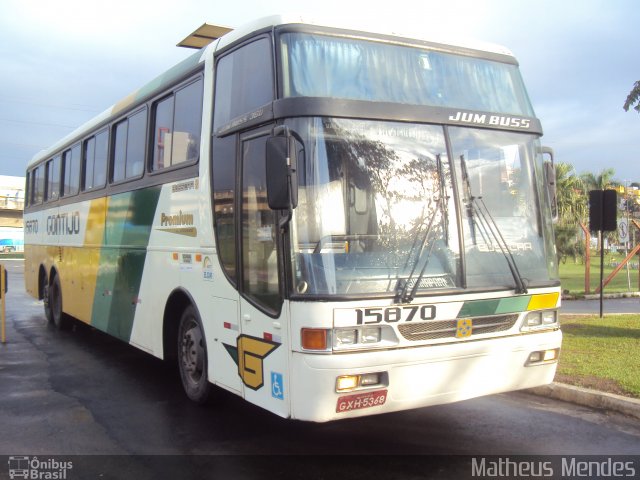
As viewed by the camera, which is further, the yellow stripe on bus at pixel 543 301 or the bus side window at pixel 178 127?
the bus side window at pixel 178 127

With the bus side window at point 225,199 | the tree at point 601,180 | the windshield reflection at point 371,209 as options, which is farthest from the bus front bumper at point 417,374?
the tree at point 601,180

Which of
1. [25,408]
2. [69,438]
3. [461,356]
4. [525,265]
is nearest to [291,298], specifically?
[461,356]

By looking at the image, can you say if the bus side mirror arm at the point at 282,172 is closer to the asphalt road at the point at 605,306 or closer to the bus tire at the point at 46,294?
the bus tire at the point at 46,294

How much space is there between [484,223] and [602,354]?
4529 millimetres

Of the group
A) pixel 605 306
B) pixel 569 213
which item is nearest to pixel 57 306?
pixel 605 306

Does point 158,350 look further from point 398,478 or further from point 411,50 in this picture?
point 411,50

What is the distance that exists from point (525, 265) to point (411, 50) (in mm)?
2097

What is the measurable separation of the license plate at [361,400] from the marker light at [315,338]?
41 cm

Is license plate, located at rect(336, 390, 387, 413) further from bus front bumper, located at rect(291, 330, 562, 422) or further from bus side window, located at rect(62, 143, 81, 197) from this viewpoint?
bus side window, located at rect(62, 143, 81, 197)

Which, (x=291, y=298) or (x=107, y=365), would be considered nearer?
(x=291, y=298)

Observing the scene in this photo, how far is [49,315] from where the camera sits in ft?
42.1

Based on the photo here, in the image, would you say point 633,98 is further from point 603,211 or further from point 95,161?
point 95,161

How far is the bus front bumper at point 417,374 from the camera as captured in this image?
4.42m

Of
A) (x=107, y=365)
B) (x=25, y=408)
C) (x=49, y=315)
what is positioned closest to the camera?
(x=25, y=408)
